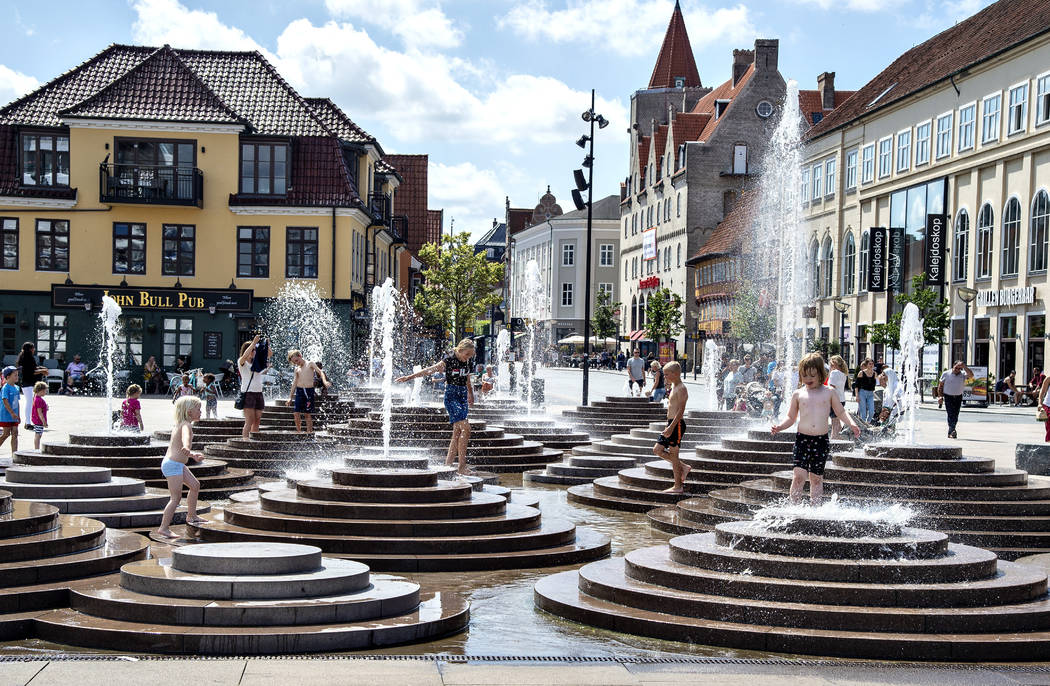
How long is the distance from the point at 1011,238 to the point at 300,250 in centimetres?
2514

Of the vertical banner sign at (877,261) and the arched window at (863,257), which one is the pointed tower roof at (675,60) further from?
the vertical banner sign at (877,261)

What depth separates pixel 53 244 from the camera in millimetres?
44656

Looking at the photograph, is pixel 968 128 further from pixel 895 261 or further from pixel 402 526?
pixel 402 526

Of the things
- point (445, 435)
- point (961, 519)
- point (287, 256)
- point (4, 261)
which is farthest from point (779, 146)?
point (961, 519)

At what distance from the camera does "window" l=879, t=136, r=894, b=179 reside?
5684 centimetres

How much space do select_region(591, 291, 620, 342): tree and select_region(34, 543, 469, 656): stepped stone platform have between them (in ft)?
303

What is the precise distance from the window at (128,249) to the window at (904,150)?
31496 mm

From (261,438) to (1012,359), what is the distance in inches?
1301

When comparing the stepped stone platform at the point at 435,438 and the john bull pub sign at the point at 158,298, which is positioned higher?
the john bull pub sign at the point at 158,298

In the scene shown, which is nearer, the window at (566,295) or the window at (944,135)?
the window at (944,135)

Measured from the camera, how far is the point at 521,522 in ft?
41.2

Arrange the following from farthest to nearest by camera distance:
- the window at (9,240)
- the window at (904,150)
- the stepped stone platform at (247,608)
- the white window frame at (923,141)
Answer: the window at (904,150) → the white window frame at (923,141) → the window at (9,240) → the stepped stone platform at (247,608)

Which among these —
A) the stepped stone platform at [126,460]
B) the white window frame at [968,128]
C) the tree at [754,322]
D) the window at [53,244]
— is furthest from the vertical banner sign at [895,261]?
the stepped stone platform at [126,460]

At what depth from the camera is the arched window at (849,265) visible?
60344 mm
